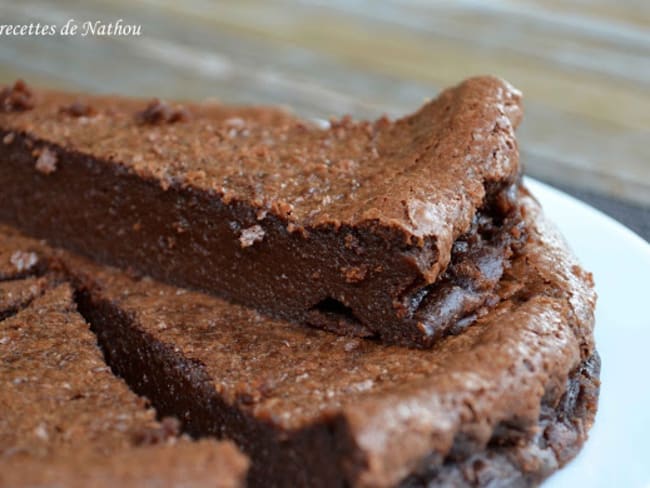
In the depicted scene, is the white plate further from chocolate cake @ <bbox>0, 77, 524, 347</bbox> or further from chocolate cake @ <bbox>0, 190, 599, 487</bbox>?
chocolate cake @ <bbox>0, 77, 524, 347</bbox>

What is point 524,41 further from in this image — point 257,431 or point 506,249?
point 257,431

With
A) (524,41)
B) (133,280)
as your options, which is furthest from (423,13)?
(133,280)

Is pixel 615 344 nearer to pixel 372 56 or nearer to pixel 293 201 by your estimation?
pixel 293 201

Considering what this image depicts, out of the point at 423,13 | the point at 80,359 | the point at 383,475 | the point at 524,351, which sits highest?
the point at 423,13

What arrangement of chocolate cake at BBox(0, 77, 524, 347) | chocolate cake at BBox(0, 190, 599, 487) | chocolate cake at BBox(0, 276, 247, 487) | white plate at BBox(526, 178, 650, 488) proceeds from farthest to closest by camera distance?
chocolate cake at BBox(0, 77, 524, 347) → white plate at BBox(526, 178, 650, 488) → chocolate cake at BBox(0, 190, 599, 487) → chocolate cake at BBox(0, 276, 247, 487)

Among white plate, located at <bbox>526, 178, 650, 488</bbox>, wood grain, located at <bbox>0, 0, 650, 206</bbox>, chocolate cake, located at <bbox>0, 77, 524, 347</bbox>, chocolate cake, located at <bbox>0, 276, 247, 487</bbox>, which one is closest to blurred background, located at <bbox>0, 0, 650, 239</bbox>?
wood grain, located at <bbox>0, 0, 650, 206</bbox>

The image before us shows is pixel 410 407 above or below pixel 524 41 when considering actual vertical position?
below

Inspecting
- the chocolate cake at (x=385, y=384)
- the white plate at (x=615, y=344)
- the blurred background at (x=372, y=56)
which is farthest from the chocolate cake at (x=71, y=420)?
the blurred background at (x=372, y=56)
